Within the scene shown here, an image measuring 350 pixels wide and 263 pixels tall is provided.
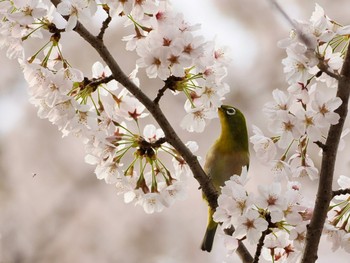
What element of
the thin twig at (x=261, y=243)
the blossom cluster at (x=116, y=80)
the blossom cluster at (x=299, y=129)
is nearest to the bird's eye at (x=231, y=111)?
the blossom cluster at (x=116, y=80)

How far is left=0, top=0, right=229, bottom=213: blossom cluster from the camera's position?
212 cm

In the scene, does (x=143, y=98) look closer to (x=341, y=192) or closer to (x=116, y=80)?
(x=116, y=80)

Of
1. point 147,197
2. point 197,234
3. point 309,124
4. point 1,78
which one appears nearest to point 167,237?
point 197,234

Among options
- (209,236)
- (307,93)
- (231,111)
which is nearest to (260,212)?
(307,93)

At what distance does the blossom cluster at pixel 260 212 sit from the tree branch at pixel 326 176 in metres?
0.11

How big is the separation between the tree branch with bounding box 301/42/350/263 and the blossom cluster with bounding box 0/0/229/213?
17.7 inches

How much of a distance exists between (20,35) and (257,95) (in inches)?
129

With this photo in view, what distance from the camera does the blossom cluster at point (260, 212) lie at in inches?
82.0

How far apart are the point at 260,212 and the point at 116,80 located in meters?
0.58

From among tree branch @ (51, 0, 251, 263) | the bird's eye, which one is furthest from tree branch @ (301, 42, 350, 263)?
the bird's eye

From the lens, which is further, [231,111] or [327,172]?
[231,111]

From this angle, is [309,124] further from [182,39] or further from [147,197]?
[147,197]

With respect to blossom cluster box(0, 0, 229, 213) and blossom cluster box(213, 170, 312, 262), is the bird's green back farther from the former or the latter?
blossom cluster box(213, 170, 312, 262)

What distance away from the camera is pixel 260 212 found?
214 centimetres
